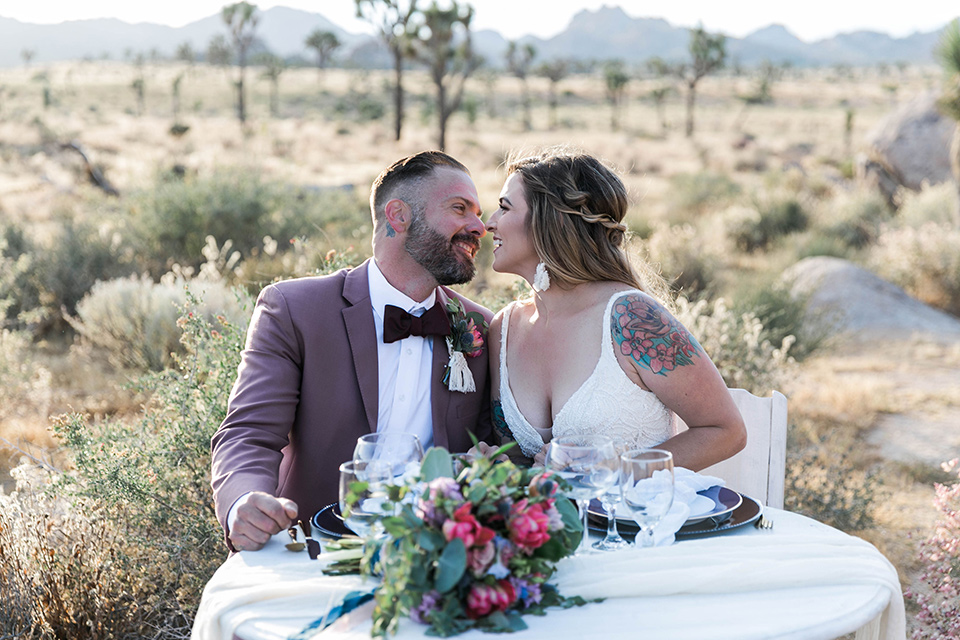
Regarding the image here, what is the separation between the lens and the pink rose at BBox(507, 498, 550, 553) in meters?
1.71

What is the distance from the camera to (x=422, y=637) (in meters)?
1.70

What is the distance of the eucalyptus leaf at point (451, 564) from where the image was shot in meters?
1.64

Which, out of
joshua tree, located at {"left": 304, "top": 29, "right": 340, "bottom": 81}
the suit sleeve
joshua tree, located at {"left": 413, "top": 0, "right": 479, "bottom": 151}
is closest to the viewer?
the suit sleeve

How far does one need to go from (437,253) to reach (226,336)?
165 cm

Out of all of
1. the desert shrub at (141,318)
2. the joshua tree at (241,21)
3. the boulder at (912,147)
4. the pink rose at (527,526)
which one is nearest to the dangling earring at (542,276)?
the pink rose at (527,526)

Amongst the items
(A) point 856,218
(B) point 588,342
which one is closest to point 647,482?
(B) point 588,342

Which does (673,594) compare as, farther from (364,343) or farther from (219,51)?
(219,51)

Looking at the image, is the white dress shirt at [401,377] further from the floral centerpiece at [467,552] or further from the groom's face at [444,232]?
the floral centerpiece at [467,552]

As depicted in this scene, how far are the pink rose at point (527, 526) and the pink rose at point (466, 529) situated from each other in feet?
0.19

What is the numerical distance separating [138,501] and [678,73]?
5303cm

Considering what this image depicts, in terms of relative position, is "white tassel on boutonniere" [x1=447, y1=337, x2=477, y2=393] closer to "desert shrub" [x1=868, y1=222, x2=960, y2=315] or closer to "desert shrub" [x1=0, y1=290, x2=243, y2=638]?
"desert shrub" [x1=0, y1=290, x2=243, y2=638]

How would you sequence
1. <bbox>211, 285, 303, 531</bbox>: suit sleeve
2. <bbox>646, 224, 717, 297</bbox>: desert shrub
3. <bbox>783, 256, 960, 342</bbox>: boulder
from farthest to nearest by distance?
<bbox>646, 224, 717, 297</bbox>: desert shrub < <bbox>783, 256, 960, 342</bbox>: boulder < <bbox>211, 285, 303, 531</bbox>: suit sleeve

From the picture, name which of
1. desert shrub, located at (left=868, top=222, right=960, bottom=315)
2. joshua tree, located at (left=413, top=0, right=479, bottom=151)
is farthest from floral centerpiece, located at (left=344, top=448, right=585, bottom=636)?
joshua tree, located at (left=413, top=0, right=479, bottom=151)

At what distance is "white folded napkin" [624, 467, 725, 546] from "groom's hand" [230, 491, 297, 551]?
3.07 ft
